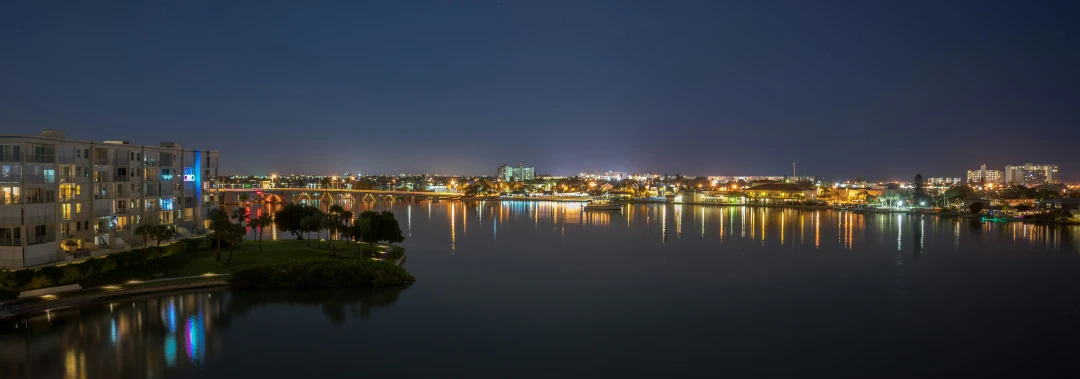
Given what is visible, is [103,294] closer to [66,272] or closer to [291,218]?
[66,272]

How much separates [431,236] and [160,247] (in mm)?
20297

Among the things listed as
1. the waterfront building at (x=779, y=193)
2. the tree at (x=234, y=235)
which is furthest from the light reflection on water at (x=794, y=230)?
the waterfront building at (x=779, y=193)

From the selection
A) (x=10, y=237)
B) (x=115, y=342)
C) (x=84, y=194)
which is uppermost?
(x=84, y=194)

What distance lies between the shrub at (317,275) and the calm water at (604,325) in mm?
827

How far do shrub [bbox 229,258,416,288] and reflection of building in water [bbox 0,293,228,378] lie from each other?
2659mm

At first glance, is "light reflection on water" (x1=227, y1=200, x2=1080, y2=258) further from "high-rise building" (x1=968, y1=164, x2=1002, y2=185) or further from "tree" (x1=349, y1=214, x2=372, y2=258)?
"high-rise building" (x1=968, y1=164, x2=1002, y2=185)

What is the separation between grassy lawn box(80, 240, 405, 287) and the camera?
20.4 meters

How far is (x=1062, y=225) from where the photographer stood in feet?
181

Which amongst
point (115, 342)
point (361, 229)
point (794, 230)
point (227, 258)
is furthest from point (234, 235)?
point (794, 230)

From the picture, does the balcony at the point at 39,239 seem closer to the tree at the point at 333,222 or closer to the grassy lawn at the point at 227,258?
the grassy lawn at the point at 227,258

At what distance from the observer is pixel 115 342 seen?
48.0 ft

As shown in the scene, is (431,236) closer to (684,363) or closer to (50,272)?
(50,272)

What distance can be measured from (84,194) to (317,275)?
9704mm

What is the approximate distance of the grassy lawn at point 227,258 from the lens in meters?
20.4
